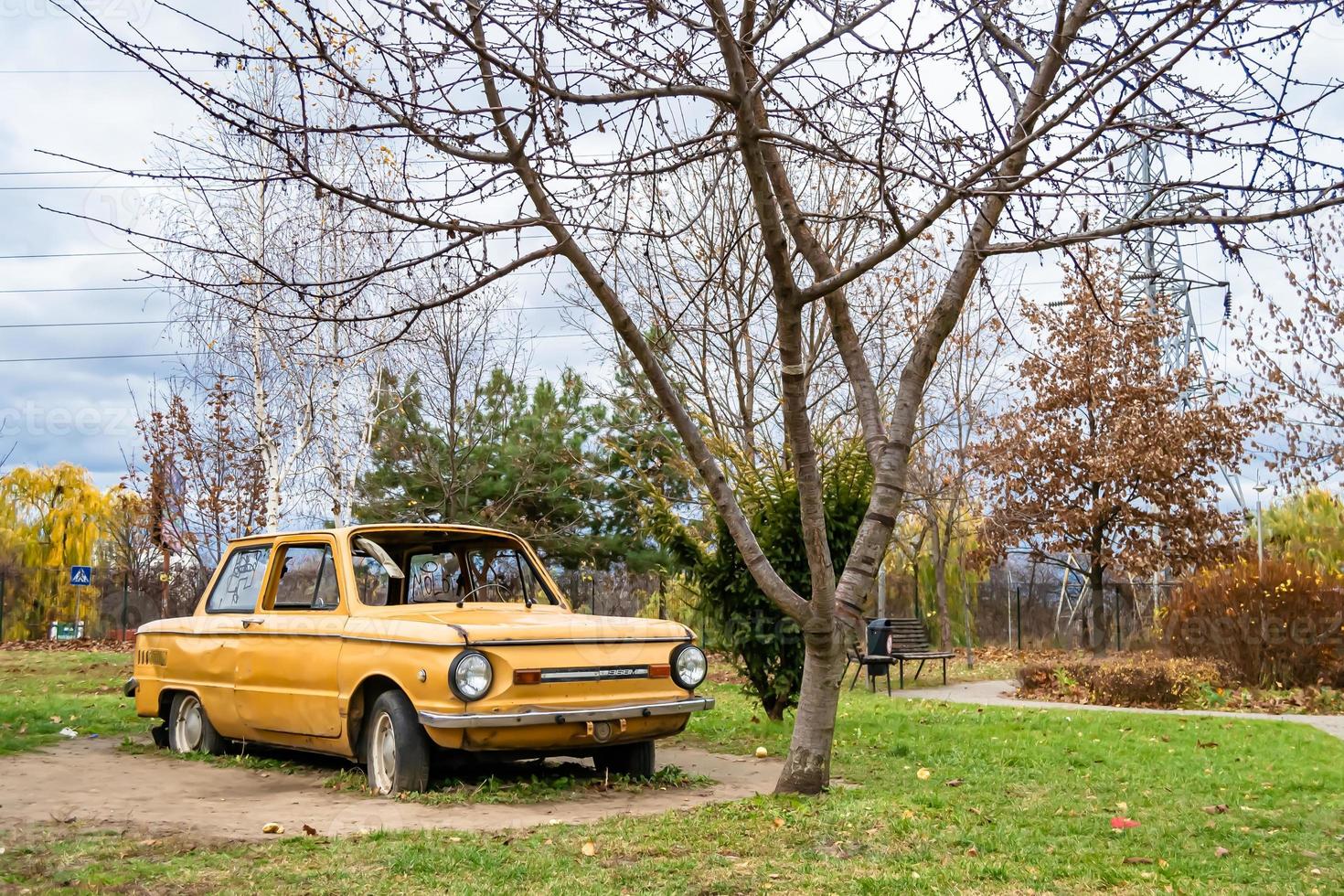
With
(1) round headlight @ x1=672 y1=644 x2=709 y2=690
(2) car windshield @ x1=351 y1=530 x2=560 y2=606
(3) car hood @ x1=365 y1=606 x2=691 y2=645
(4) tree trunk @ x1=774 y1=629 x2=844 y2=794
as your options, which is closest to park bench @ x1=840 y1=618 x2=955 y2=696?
(2) car windshield @ x1=351 y1=530 x2=560 y2=606

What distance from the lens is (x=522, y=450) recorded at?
22969mm

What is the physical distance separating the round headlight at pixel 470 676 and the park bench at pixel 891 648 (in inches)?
387

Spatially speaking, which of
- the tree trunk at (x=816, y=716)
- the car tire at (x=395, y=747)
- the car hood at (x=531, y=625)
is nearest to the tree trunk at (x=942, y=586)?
the car hood at (x=531, y=625)

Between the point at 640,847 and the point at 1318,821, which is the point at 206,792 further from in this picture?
the point at 1318,821

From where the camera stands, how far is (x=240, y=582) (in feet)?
29.6

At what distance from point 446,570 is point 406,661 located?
5.87 ft

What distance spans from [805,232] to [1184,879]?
3.95 metres

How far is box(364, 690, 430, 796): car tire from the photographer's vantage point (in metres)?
6.88

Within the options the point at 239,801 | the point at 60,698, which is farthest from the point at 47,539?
the point at 239,801

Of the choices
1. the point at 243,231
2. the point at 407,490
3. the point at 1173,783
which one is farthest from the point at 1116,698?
the point at 243,231

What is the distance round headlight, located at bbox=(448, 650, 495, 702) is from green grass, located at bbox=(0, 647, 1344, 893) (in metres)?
0.65

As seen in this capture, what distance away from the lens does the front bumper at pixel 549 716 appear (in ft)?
21.7

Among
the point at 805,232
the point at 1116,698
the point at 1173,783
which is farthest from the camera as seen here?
the point at 1116,698

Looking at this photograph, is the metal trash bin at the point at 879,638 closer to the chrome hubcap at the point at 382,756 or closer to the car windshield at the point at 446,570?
the car windshield at the point at 446,570
